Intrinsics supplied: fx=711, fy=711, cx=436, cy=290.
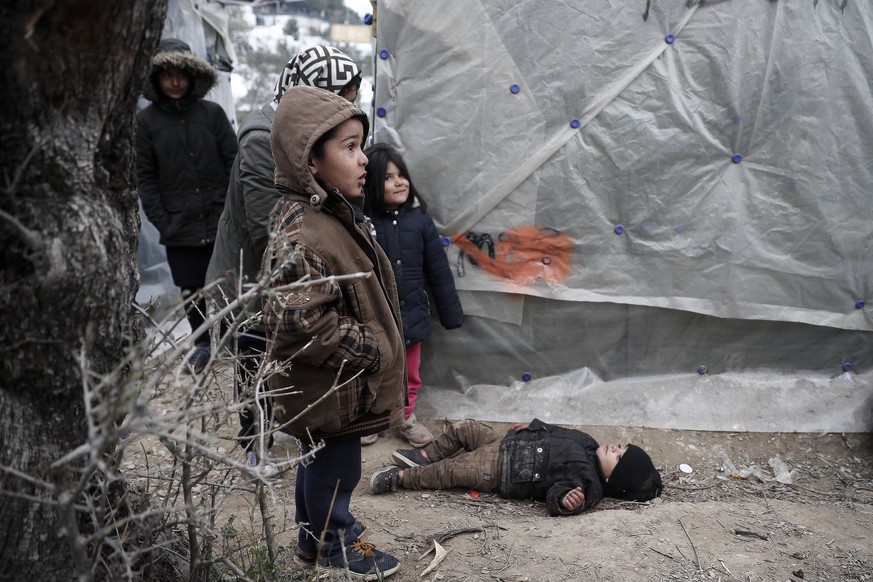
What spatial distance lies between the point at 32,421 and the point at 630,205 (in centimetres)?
300

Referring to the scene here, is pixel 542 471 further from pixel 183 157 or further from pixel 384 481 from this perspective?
pixel 183 157

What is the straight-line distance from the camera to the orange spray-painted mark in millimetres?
3775

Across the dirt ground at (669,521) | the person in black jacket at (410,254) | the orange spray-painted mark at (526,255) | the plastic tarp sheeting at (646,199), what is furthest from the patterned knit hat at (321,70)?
the dirt ground at (669,521)

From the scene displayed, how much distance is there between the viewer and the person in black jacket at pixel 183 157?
4039 mm

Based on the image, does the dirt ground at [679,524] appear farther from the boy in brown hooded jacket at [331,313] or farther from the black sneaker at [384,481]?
the boy in brown hooded jacket at [331,313]

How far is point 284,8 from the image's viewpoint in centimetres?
1967

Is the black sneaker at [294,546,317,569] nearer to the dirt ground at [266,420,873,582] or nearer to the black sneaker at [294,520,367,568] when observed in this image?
the black sneaker at [294,520,367,568]

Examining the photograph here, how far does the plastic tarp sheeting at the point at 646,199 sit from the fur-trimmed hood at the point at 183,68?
1.09 meters

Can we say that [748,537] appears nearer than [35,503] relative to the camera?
No

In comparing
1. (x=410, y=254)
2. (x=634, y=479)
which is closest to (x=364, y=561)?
(x=634, y=479)

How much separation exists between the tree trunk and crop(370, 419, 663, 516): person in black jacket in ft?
6.25

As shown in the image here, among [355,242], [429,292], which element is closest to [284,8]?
[429,292]

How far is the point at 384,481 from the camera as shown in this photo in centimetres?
328

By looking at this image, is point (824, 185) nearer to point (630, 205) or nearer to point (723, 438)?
point (630, 205)
